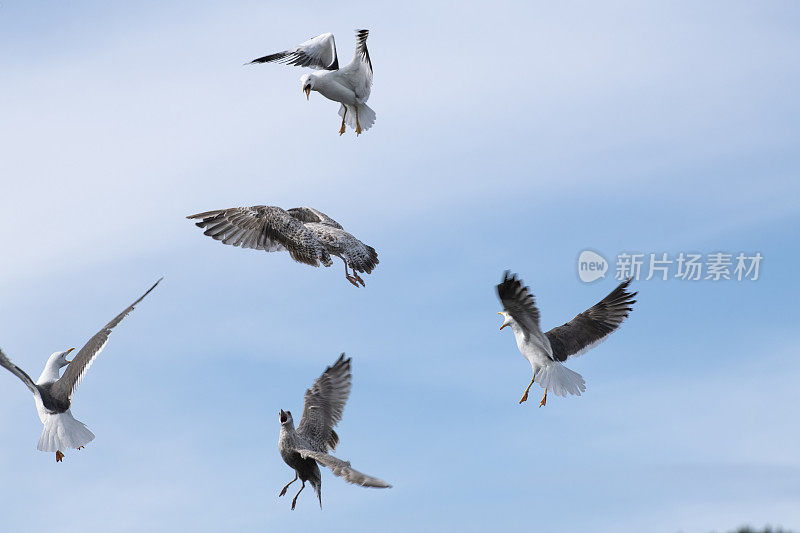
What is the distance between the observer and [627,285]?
18.8 m

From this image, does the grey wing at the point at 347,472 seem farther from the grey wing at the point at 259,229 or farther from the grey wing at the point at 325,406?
the grey wing at the point at 259,229

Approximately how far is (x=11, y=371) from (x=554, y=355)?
28.6ft

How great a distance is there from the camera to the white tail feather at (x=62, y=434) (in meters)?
15.9

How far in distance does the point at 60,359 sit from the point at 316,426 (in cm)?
496

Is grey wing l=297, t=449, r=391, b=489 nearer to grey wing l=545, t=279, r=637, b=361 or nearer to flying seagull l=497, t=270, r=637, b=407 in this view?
flying seagull l=497, t=270, r=637, b=407

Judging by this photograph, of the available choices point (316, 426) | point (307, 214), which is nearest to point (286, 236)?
point (307, 214)

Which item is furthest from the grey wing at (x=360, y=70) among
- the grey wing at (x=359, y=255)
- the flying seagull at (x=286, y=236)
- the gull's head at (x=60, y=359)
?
the gull's head at (x=60, y=359)

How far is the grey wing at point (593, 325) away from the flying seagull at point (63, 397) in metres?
6.84

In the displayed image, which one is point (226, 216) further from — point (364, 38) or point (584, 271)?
point (584, 271)

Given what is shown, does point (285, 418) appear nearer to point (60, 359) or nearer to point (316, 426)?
point (316, 426)

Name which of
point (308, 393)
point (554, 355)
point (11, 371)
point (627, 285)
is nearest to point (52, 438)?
point (11, 371)

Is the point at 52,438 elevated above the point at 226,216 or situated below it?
below

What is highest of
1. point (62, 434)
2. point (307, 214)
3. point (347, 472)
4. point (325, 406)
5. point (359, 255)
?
point (307, 214)

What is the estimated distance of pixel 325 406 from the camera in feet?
51.9
